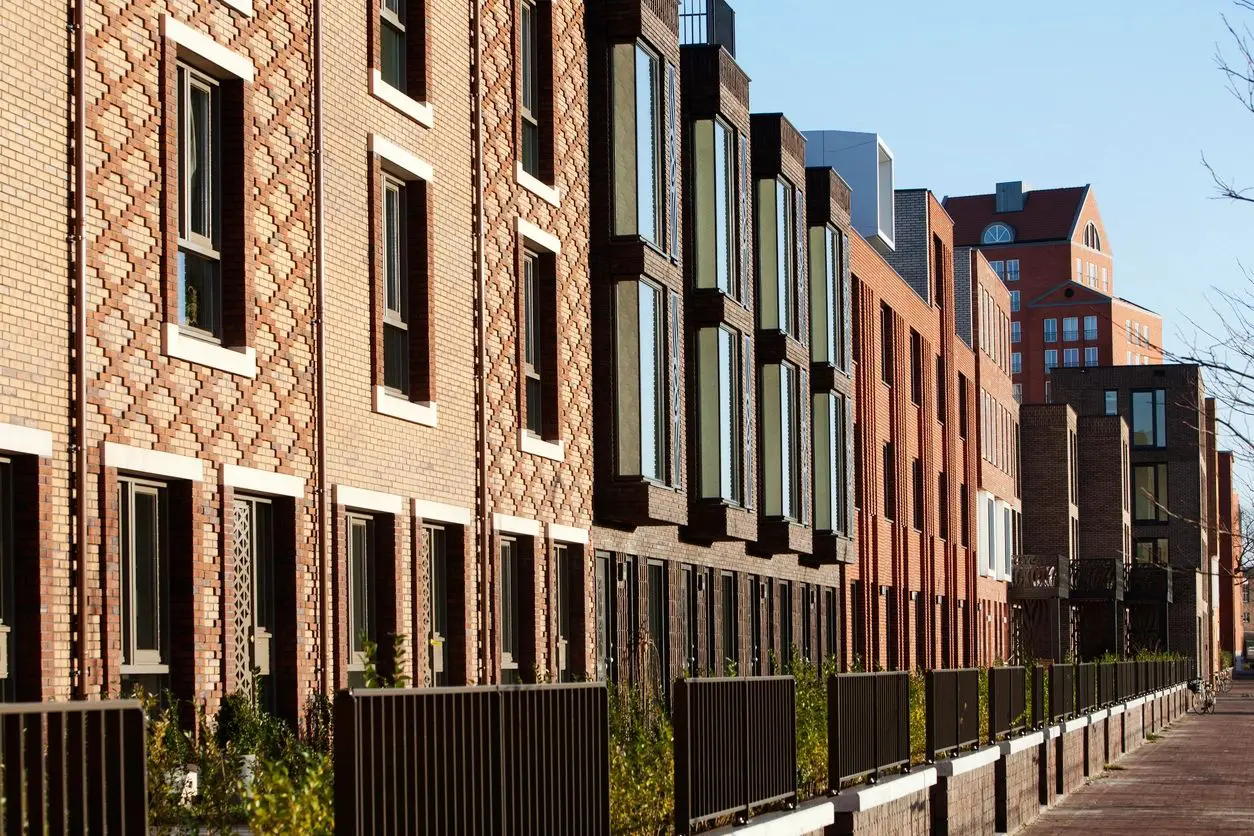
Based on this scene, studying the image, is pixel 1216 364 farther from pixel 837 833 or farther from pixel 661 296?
pixel 661 296

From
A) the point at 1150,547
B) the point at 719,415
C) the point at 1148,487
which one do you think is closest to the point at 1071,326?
the point at 1148,487

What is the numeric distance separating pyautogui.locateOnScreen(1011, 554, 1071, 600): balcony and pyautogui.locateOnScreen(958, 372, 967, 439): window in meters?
10.2

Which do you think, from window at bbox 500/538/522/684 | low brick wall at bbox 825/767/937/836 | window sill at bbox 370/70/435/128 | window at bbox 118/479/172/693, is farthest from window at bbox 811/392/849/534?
window at bbox 118/479/172/693

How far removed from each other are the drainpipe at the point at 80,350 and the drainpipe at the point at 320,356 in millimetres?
3802

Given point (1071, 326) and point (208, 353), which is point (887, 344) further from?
point (1071, 326)

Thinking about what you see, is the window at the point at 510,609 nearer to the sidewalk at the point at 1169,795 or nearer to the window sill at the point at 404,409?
the window sill at the point at 404,409

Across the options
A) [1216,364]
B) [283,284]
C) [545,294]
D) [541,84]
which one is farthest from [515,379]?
[1216,364]

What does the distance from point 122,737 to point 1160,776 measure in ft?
102

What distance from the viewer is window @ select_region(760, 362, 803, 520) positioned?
31438mm

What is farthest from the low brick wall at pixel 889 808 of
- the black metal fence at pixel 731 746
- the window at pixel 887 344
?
the window at pixel 887 344

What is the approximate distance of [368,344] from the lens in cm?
1859

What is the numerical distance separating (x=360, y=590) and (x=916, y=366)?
3183cm

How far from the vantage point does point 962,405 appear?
183 ft

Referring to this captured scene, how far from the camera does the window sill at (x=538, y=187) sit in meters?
22.5
